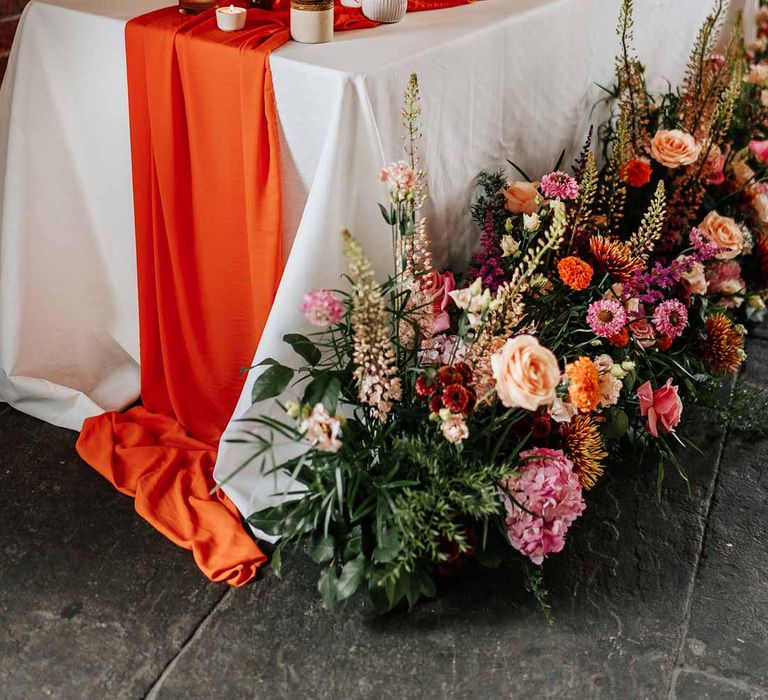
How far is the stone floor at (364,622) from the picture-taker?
1.40 metres

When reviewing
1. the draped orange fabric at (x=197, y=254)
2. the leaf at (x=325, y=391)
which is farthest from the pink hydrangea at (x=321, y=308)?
the draped orange fabric at (x=197, y=254)

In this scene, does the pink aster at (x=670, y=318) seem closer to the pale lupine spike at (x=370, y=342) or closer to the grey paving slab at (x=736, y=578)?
the grey paving slab at (x=736, y=578)

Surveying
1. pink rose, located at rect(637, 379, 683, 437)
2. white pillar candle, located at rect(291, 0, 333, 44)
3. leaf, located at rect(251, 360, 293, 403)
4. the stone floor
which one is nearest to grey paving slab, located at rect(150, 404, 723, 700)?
the stone floor

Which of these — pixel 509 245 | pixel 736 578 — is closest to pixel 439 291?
pixel 509 245

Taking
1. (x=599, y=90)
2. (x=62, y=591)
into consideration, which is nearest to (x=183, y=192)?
(x=62, y=591)

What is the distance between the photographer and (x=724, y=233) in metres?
2.00

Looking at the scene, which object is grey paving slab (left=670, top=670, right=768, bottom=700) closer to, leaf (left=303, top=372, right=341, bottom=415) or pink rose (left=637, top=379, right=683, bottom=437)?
pink rose (left=637, top=379, right=683, bottom=437)

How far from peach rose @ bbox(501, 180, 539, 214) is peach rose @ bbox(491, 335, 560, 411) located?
55 cm

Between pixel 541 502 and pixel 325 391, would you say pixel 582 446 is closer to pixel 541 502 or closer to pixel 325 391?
pixel 541 502

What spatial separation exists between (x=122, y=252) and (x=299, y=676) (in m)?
0.96

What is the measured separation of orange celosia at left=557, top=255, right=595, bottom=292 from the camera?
5.14ft

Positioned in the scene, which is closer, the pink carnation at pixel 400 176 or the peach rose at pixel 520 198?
the pink carnation at pixel 400 176

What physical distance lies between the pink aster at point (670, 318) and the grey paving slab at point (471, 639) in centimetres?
42

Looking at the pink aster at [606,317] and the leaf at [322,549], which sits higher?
the pink aster at [606,317]
